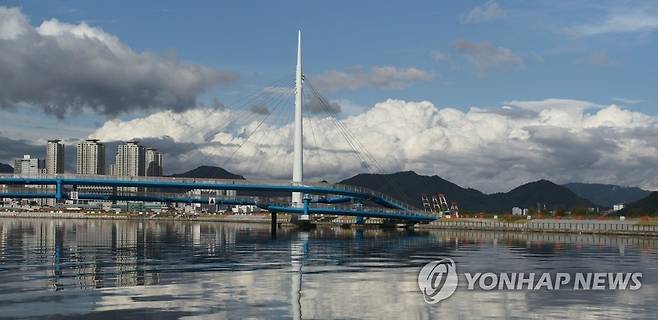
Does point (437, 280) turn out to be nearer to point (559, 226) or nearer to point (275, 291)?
point (275, 291)

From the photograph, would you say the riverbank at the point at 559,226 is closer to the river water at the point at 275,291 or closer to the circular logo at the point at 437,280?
the river water at the point at 275,291

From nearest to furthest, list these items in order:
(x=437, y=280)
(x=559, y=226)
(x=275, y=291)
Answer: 1. (x=275, y=291)
2. (x=437, y=280)
3. (x=559, y=226)

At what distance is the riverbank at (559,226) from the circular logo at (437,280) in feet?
258

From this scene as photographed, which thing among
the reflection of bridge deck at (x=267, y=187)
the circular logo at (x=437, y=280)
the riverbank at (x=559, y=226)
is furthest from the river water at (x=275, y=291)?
the reflection of bridge deck at (x=267, y=187)

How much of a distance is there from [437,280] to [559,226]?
107367 millimetres

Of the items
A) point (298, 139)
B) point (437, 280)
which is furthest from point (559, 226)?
point (437, 280)

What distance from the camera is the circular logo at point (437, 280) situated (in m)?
36.2

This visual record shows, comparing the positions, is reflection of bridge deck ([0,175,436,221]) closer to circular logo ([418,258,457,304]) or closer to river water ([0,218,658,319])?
river water ([0,218,658,319])

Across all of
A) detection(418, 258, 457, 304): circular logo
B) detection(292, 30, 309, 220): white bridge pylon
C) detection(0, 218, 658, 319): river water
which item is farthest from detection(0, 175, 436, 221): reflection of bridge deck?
detection(418, 258, 457, 304): circular logo

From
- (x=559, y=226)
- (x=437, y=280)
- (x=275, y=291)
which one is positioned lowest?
(x=559, y=226)

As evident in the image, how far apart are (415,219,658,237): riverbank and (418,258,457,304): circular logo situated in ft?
258

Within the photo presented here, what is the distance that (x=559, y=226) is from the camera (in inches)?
5714

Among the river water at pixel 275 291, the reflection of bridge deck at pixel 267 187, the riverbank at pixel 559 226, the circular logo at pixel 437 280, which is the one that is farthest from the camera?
the reflection of bridge deck at pixel 267 187

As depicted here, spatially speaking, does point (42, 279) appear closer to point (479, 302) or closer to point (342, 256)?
point (479, 302)
